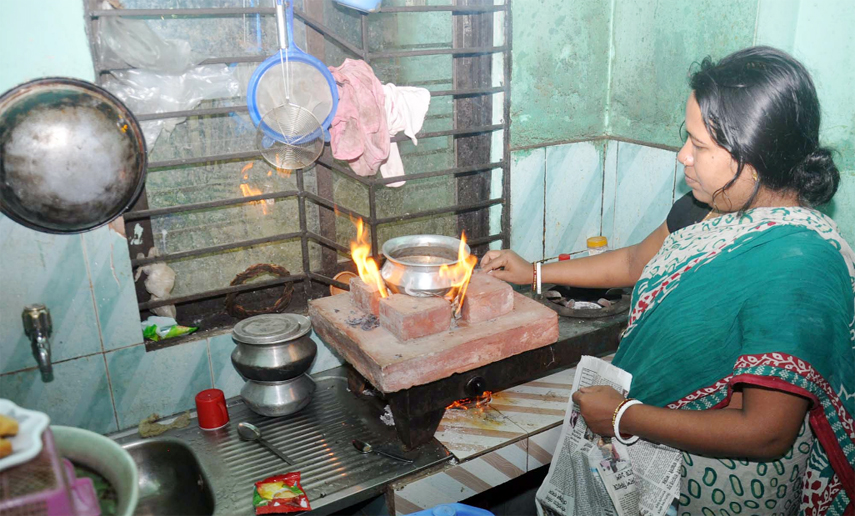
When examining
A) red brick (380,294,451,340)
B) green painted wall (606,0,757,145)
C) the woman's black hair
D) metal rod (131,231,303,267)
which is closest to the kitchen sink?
metal rod (131,231,303,267)

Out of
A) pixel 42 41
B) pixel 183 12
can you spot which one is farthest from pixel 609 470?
pixel 42 41

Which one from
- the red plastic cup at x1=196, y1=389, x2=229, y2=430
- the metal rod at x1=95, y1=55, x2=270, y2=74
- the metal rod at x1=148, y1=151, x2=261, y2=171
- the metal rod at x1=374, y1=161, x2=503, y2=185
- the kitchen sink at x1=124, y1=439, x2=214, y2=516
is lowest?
the kitchen sink at x1=124, y1=439, x2=214, y2=516

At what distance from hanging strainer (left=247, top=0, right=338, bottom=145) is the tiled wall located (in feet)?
3.24

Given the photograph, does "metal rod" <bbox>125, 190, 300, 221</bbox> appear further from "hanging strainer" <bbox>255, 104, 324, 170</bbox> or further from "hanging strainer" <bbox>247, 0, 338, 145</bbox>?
"hanging strainer" <bbox>247, 0, 338, 145</bbox>

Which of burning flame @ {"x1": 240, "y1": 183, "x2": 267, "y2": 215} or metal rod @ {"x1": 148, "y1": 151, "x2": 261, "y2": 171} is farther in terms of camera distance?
burning flame @ {"x1": 240, "y1": 183, "x2": 267, "y2": 215}

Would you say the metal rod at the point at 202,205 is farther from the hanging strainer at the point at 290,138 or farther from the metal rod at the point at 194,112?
the metal rod at the point at 194,112

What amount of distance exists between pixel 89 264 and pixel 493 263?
144 cm

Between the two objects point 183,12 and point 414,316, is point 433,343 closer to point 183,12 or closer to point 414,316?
point 414,316

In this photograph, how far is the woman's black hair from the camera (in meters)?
1.46

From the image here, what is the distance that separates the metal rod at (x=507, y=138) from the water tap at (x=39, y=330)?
6.20ft

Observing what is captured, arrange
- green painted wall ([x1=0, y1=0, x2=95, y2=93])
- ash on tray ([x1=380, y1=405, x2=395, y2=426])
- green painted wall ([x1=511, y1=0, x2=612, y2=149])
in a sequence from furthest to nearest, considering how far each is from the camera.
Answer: green painted wall ([x1=511, y1=0, x2=612, y2=149]), ash on tray ([x1=380, y1=405, x2=395, y2=426]), green painted wall ([x1=0, y1=0, x2=95, y2=93])

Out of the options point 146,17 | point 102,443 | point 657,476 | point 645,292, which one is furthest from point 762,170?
point 146,17

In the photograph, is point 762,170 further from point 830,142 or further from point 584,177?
point 584,177

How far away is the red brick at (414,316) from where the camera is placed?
1.94 meters
